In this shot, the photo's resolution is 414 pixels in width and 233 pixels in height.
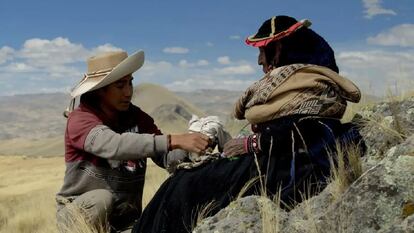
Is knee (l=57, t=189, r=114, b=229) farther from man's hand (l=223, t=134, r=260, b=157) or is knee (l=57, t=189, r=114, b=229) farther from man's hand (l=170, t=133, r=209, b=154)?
man's hand (l=223, t=134, r=260, b=157)

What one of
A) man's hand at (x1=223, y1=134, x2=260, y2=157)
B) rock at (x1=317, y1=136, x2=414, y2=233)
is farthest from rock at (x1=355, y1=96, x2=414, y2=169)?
man's hand at (x1=223, y1=134, x2=260, y2=157)

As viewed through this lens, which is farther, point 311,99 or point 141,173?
point 141,173

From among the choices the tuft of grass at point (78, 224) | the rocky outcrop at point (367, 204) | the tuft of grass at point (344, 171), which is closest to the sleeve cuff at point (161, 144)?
the rocky outcrop at point (367, 204)

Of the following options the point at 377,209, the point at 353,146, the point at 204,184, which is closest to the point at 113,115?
the point at 204,184

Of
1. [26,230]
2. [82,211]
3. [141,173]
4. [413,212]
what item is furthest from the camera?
[26,230]

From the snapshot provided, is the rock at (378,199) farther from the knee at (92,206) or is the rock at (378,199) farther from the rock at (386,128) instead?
the knee at (92,206)

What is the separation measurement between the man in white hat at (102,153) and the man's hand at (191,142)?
104 mm

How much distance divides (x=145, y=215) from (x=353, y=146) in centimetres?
155

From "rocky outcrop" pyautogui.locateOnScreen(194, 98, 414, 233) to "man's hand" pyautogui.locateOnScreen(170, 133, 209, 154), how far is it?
0.53 m

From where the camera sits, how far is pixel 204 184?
3.75m

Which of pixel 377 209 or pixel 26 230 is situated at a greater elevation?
pixel 377 209

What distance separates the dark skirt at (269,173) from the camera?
3629 mm

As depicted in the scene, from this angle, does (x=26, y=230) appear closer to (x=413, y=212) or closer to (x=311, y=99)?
(x=311, y=99)

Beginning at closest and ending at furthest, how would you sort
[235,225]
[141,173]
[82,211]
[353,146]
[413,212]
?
[413,212] → [235,225] → [353,146] → [82,211] → [141,173]
